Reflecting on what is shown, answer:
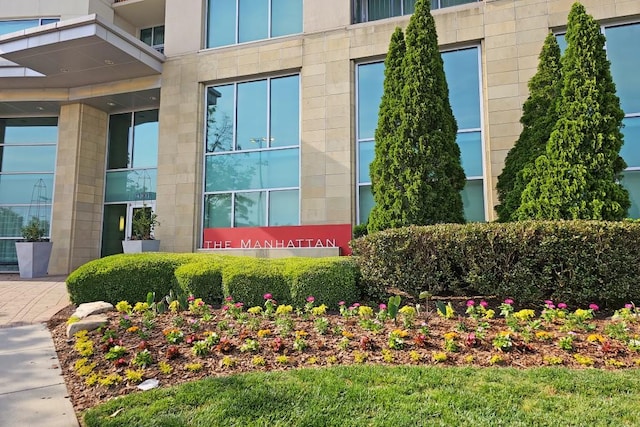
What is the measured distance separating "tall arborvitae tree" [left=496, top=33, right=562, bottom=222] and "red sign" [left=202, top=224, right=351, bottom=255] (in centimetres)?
384

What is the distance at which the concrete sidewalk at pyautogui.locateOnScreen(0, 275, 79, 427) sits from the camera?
10.1 ft

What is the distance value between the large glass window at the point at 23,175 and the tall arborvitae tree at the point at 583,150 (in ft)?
49.1

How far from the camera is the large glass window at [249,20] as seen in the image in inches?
472

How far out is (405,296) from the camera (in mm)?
6145

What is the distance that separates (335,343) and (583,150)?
16.3 feet

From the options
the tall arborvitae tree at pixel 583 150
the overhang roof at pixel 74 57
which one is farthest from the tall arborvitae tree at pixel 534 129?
the overhang roof at pixel 74 57

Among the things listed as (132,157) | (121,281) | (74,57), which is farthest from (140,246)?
(74,57)

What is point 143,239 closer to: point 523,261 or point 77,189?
point 77,189

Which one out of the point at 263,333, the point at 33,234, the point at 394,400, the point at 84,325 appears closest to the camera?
the point at 394,400

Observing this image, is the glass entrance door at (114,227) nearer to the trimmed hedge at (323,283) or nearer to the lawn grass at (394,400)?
the trimmed hedge at (323,283)

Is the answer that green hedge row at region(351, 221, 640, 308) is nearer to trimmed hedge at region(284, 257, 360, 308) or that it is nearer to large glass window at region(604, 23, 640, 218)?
trimmed hedge at region(284, 257, 360, 308)

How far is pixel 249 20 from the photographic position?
12383 millimetres

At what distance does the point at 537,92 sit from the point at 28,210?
15.9 metres

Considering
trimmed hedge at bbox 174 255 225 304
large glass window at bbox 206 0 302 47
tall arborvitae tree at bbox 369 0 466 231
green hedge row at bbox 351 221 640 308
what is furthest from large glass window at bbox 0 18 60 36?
green hedge row at bbox 351 221 640 308
